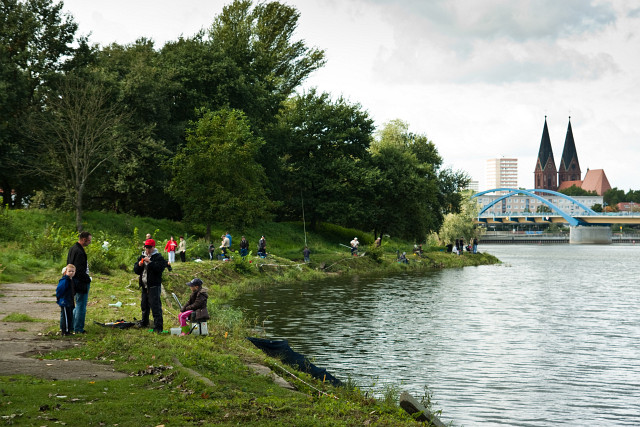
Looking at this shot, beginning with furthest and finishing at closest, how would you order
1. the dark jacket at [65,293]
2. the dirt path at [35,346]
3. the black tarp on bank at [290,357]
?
1. the dark jacket at [65,293]
2. the black tarp on bank at [290,357]
3. the dirt path at [35,346]

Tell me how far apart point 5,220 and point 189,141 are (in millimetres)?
14479

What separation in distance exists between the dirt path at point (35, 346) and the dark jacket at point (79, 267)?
1018 millimetres

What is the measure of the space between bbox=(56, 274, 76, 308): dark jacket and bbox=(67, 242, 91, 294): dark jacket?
19 centimetres

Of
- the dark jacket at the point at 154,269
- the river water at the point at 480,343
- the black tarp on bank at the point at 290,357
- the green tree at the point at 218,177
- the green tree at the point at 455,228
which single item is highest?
the green tree at the point at 218,177

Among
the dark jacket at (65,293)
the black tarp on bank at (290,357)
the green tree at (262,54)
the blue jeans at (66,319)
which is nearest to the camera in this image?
the black tarp on bank at (290,357)

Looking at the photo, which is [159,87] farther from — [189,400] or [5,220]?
[189,400]

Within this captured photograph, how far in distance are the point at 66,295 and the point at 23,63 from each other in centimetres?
3191

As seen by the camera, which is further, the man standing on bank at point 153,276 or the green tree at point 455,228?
the green tree at point 455,228

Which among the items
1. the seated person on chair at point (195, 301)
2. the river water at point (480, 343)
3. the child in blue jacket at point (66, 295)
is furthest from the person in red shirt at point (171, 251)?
the child in blue jacket at point (66, 295)

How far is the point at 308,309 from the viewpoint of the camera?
1028 inches

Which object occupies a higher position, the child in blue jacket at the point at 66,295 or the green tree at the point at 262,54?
the green tree at the point at 262,54

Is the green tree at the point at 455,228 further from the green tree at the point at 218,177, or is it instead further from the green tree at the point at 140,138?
the green tree at the point at 140,138

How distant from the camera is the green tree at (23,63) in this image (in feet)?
125

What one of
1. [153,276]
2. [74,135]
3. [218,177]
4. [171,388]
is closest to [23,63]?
[74,135]
